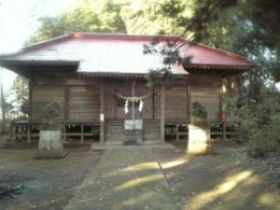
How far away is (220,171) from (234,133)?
31.5 ft

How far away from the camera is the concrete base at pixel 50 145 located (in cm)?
1730

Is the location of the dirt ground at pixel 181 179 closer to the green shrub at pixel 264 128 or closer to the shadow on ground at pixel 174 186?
the shadow on ground at pixel 174 186

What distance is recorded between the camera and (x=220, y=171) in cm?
1382

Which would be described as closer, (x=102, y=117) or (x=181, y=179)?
(x=181, y=179)

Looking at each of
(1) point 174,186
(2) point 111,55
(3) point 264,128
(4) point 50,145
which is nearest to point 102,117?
(2) point 111,55

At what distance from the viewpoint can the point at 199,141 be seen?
17.8 meters

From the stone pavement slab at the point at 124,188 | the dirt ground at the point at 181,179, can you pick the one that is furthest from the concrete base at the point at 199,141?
the stone pavement slab at the point at 124,188

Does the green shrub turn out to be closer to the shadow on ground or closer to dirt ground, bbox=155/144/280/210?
dirt ground, bbox=155/144/280/210

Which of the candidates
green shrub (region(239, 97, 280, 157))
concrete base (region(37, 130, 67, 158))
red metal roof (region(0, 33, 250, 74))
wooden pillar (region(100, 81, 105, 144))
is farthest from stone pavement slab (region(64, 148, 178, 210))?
red metal roof (region(0, 33, 250, 74))

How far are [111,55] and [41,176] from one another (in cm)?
1086

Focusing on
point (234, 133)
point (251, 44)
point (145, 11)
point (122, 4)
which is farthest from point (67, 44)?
point (251, 44)

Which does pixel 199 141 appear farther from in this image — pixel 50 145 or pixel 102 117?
pixel 50 145

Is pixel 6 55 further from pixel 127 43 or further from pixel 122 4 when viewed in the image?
pixel 122 4

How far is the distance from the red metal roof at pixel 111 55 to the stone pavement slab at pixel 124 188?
20.2 ft
